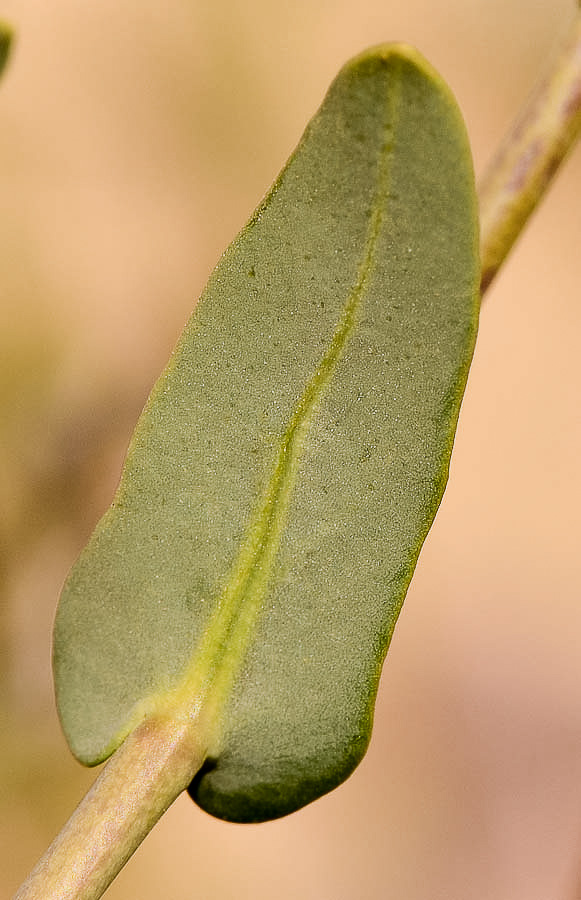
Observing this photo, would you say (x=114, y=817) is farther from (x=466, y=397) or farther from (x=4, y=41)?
(x=466, y=397)

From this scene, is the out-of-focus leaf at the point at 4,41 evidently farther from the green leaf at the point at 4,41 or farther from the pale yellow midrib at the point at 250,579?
the pale yellow midrib at the point at 250,579

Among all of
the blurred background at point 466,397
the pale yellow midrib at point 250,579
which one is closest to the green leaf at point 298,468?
the pale yellow midrib at point 250,579

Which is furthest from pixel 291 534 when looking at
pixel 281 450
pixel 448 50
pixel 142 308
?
pixel 448 50

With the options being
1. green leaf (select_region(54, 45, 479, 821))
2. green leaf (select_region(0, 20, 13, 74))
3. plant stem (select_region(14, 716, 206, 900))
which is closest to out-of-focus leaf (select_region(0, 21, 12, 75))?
green leaf (select_region(0, 20, 13, 74))

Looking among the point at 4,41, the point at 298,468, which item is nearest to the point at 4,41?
the point at 4,41

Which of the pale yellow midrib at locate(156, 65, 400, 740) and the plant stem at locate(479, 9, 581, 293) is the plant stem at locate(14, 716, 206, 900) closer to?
the pale yellow midrib at locate(156, 65, 400, 740)

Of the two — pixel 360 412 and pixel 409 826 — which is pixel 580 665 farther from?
pixel 360 412
